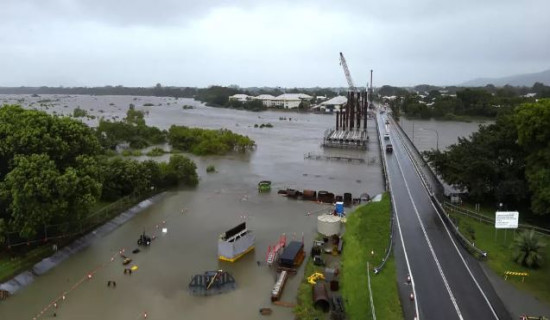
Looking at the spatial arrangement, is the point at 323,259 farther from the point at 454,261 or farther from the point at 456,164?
the point at 456,164

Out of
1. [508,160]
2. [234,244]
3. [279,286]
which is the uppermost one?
[508,160]

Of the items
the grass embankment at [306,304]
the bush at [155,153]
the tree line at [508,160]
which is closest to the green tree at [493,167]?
the tree line at [508,160]

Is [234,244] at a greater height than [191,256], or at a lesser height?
greater

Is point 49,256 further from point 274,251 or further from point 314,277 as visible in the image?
point 314,277

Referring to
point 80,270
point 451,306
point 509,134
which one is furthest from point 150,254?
point 509,134

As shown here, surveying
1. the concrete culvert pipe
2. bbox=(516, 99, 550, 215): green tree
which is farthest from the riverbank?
bbox=(516, 99, 550, 215): green tree

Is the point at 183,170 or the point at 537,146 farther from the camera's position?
the point at 183,170

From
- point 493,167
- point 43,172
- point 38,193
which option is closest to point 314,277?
point 38,193
